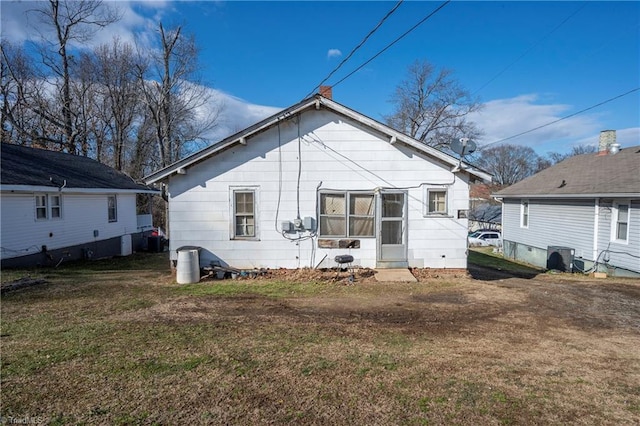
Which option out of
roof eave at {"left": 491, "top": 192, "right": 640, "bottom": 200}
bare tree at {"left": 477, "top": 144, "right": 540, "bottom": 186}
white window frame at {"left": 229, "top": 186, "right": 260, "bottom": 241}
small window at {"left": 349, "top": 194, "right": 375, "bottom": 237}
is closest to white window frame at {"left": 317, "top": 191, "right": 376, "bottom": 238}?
small window at {"left": 349, "top": 194, "right": 375, "bottom": 237}

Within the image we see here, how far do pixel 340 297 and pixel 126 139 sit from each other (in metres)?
27.7

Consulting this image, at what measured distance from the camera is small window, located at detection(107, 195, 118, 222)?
16641 mm

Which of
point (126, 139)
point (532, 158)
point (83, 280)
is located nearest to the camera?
point (83, 280)

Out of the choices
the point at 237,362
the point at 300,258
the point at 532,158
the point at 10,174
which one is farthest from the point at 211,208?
the point at 532,158

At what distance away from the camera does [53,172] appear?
13750 millimetres

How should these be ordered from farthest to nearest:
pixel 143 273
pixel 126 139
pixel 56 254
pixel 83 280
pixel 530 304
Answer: pixel 126 139 → pixel 56 254 → pixel 143 273 → pixel 83 280 → pixel 530 304

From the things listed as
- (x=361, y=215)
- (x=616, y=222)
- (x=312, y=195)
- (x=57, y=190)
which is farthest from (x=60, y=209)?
(x=616, y=222)

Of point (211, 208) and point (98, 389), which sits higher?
point (211, 208)

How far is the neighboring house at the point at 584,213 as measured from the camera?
41.3ft

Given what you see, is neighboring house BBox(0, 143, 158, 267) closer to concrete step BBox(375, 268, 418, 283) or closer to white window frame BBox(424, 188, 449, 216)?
concrete step BBox(375, 268, 418, 283)

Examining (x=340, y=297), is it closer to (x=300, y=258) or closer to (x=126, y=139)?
(x=300, y=258)

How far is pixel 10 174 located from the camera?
1136 centimetres

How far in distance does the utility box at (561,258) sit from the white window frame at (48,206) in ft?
64.9

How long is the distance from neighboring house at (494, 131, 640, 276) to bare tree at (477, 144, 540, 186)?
51739 mm
